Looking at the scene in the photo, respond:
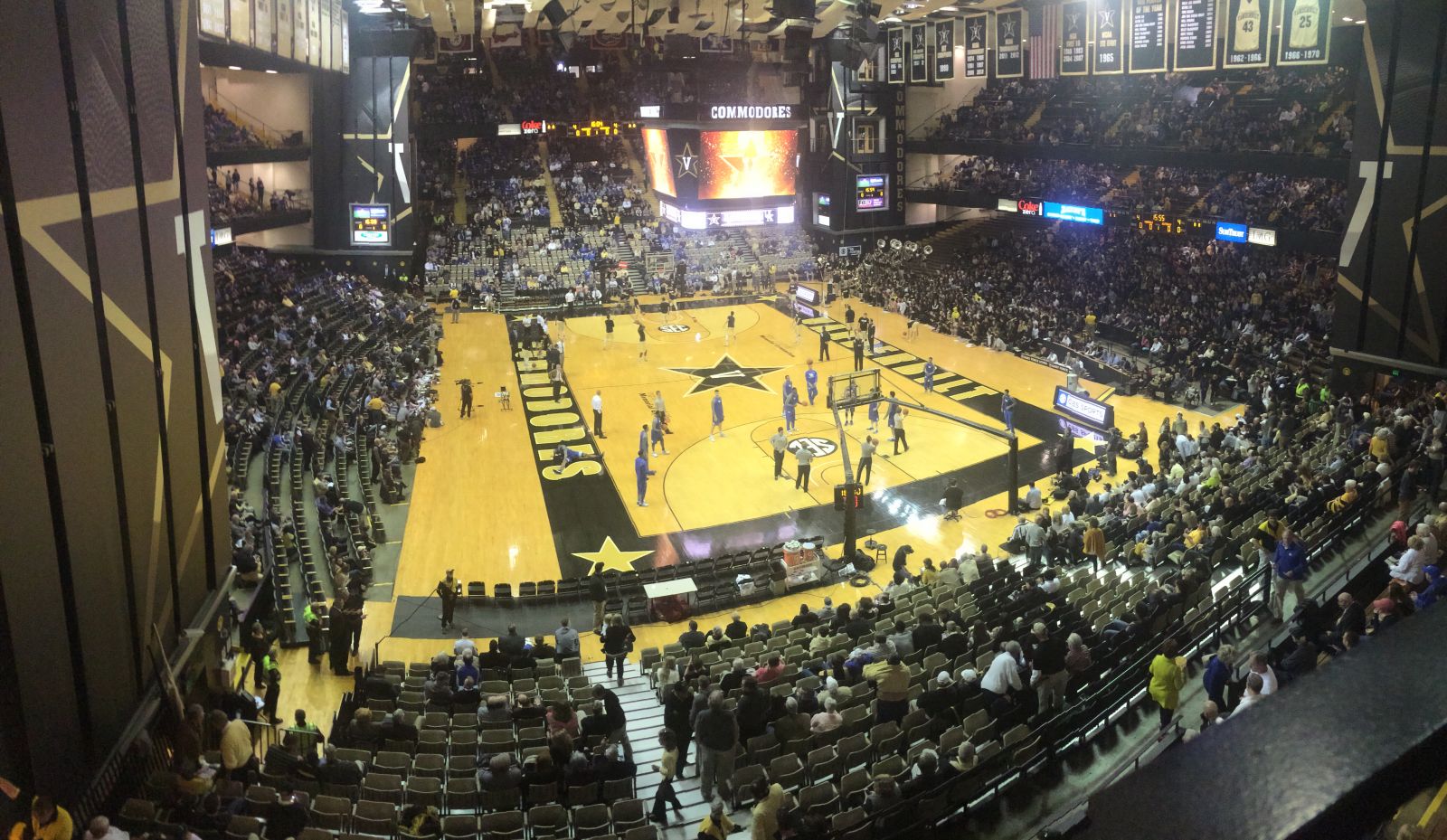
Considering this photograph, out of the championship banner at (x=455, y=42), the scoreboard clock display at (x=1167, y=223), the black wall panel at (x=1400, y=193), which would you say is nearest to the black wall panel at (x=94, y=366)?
the black wall panel at (x=1400, y=193)

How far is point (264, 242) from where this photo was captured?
4191 cm

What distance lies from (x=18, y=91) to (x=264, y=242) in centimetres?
3666

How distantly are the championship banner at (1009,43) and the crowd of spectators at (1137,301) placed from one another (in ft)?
24.7

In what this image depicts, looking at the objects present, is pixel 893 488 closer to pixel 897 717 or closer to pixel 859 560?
pixel 859 560

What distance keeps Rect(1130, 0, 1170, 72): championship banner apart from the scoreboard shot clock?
27.7 metres

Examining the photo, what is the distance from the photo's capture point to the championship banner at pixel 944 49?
41.2m

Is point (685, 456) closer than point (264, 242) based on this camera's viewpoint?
Yes

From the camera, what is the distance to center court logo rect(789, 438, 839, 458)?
25969 mm

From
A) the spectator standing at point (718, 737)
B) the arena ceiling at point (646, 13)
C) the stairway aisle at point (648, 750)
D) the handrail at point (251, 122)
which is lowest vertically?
the stairway aisle at point (648, 750)

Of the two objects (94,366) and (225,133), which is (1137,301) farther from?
(94,366)

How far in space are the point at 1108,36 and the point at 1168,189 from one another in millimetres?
6320

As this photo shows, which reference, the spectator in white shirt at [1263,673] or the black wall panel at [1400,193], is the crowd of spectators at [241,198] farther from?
the spectator in white shirt at [1263,673]

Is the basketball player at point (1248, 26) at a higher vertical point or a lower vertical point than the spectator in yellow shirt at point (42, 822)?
higher

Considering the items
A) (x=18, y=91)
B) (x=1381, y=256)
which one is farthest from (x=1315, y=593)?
(x=18, y=91)
